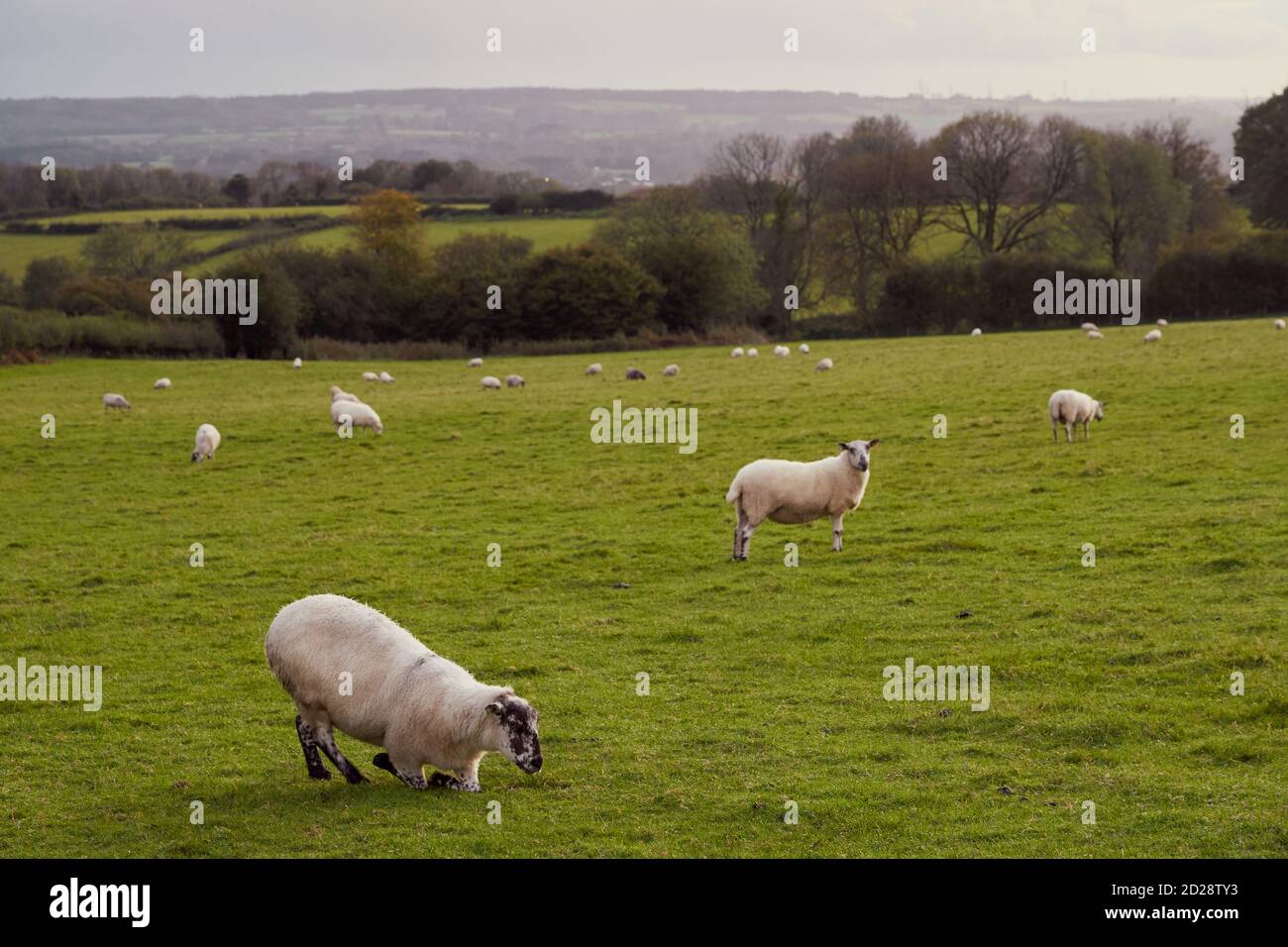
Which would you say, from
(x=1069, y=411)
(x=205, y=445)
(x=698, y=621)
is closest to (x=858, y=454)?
(x=698, y=621)

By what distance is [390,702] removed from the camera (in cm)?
1095

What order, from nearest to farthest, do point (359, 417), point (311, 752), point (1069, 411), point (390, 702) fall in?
1. point (390, 702)
2. point (311, 752)
3. point (1069, 411)
4. point (359, 417)

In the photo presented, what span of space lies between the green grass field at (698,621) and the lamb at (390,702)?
382mm

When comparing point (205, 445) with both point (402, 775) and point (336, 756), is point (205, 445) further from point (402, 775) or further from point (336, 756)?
point (402, 775)

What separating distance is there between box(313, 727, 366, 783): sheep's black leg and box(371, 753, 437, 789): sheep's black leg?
0.76 feet

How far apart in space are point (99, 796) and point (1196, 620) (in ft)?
41.6

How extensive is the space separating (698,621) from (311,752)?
7093 millimetres

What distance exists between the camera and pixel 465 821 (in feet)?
33.1

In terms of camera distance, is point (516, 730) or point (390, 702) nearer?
point (516, 730)

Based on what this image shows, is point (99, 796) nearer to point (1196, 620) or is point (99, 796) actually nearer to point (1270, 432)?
point (1196, 620)

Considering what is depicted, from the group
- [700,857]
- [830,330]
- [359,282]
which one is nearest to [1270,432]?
[700,857]

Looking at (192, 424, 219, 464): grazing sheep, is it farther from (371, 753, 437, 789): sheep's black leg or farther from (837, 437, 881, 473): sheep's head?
(371, 753, 437, 789): sheep's black leg

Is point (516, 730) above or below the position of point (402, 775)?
above

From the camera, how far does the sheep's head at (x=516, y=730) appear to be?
10594 mm
